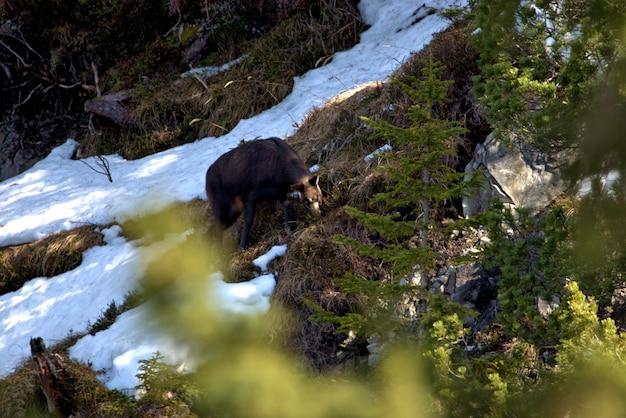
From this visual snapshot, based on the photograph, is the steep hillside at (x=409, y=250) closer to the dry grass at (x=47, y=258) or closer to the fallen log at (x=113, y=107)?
the dry grass at (x=47, y=258)

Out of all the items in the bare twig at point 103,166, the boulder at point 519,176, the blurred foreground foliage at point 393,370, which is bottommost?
the bare twig at point 103,166

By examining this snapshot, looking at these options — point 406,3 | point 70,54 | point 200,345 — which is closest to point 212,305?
point 200,345

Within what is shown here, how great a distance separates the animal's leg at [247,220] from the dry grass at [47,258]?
9.39 ft

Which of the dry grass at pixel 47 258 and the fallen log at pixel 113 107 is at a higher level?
the fallen log at pixel 113 107

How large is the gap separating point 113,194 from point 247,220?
3.84 m

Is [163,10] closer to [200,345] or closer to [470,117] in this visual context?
[470,117]

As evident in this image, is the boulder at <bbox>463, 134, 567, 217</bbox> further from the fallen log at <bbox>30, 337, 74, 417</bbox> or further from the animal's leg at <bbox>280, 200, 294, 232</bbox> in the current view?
the fallen log at <bbox>30, 337, 74, 417</bbox>

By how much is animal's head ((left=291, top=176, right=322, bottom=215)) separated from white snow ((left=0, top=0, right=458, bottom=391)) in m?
0.65

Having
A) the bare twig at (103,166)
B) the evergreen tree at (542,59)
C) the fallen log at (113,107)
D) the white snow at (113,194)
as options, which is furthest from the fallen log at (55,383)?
the fallen log at (113,107)

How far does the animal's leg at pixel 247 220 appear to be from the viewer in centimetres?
803

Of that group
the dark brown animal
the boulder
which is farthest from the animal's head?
the boulder

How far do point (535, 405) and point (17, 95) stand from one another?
47.3 feet

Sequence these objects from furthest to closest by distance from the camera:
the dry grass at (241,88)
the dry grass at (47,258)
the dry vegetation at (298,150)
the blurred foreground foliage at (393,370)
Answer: the dry grass at (241,88), the dry grass at (47,258), the dry vegetation at (298,150), the blurred foreground foliage at (393,370)

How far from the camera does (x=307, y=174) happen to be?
794 cm
